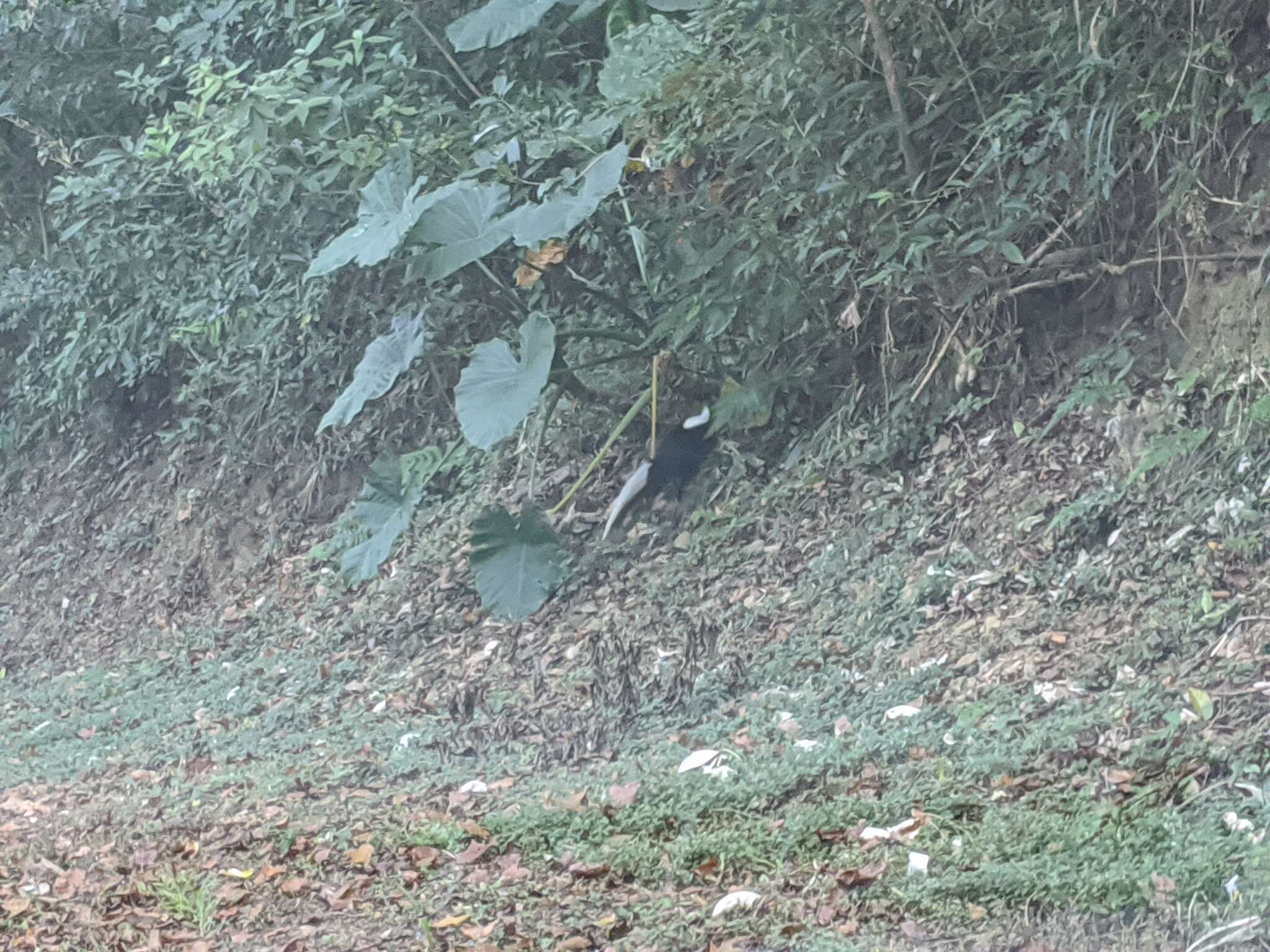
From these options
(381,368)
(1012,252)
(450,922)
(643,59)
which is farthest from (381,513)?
(450,922)

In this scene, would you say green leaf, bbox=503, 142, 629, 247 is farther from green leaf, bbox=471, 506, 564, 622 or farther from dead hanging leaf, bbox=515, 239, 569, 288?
green leaf, bbox=471, 506, 564, 622

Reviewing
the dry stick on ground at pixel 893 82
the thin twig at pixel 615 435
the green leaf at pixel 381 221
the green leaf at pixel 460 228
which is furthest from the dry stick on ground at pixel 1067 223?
the green leaf at pixel 381 221

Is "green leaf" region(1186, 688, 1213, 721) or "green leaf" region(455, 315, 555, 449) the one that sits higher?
"green leaf" region(455, 315, 555, 449)

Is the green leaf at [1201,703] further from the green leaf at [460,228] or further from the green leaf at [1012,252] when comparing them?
the green leaf at [460,228]

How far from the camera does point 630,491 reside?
664 centimetres

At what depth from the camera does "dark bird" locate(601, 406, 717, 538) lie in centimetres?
658

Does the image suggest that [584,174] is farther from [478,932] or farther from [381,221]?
[478,932]

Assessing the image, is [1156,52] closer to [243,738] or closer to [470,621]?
[470,621]

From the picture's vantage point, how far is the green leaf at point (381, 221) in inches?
235

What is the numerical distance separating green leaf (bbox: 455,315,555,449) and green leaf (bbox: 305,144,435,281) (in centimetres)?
57

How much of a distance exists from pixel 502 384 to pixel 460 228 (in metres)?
0.67

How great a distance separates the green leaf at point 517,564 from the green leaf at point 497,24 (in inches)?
91.1

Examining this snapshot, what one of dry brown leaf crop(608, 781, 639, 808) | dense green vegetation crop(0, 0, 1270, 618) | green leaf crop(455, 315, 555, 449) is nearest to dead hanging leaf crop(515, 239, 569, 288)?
dense green vegetation crop(0, 0, 1270, 618)

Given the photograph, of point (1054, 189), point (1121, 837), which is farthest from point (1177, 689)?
point (1054, 189)
